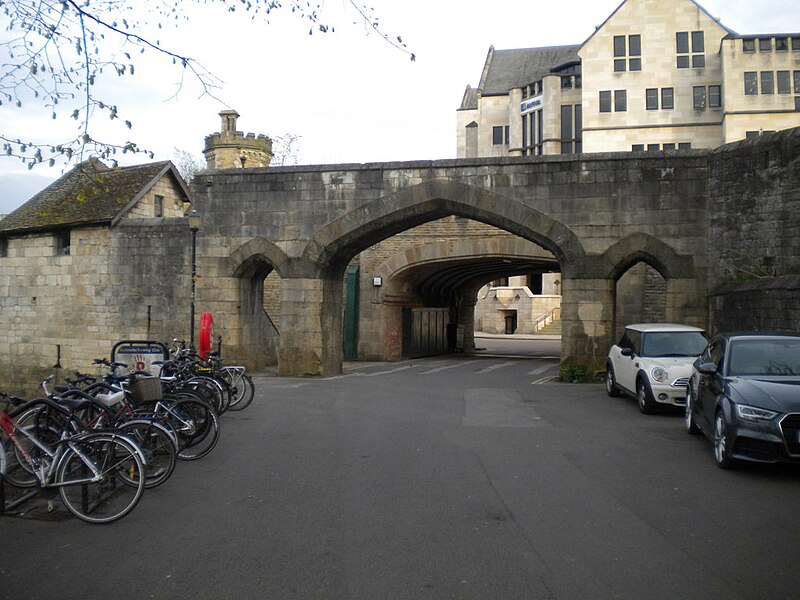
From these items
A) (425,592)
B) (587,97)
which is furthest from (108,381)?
(587,97)

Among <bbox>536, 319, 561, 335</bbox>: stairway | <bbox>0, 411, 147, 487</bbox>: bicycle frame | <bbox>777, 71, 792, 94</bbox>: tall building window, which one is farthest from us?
<bbox>536, 319, 561, 335</bbox>: stairway

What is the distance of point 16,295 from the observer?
23047mm

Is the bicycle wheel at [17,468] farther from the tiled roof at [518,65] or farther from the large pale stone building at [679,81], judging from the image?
the tiled roof at [518,65]

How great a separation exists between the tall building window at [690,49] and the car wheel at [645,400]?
38679 millimetres

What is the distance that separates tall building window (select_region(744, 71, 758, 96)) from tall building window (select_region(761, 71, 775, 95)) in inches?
14.0

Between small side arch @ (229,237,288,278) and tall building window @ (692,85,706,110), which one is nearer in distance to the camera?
small side arch @ (229,237,288,278)

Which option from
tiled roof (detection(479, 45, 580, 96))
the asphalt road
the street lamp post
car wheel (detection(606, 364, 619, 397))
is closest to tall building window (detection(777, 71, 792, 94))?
tiled roof (detection(479, 45, 580, 96))

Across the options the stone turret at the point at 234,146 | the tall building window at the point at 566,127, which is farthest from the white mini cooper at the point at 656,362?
the tall building window at the point at 566,127

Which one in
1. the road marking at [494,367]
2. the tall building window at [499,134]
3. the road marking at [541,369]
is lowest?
the road marking at [541,369]

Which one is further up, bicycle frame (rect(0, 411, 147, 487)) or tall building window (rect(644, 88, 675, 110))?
tall building window (rect(644, 88, 675, 110))

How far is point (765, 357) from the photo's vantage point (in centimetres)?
803

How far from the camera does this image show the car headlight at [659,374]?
11102mm

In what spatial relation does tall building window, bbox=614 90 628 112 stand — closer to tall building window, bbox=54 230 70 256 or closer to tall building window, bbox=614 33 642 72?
tall building window, bbox=614 33 642 72

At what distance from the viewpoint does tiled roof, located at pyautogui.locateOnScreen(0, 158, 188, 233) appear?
21.3 m
